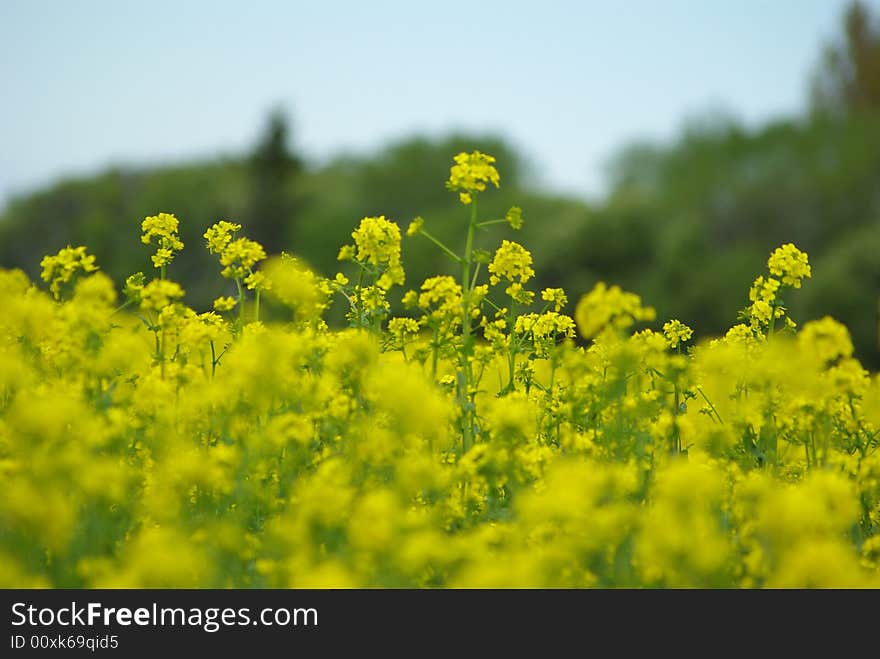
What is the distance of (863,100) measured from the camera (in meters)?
49.5

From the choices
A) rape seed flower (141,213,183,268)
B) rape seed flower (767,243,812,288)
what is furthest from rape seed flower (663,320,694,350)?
rape seed flower (141,213,183,268)

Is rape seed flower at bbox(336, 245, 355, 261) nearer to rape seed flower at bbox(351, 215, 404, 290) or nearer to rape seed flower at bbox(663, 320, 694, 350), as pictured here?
rape seed flower at bbox(351, 215, 404, 290)

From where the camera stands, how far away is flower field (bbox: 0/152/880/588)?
3797 mm

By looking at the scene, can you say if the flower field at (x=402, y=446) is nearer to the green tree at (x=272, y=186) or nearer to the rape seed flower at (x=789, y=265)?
the rape seed flower at (x=789, y=265)

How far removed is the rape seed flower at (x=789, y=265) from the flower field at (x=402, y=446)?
14mm

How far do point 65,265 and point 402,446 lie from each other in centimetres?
229

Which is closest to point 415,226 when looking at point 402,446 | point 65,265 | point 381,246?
point 381,246

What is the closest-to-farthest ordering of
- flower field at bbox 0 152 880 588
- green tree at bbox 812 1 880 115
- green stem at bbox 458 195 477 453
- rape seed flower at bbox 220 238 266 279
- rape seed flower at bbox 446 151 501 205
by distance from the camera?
1. flower field at bbox 0 152 880 588
2. green stem at bbox 458 195 477 453
3. rape seed flower at bbox 446 151 501 205
4. rape seed flower at bbox 220 238 266 279
5. green tree at bbox 812 1 880 115

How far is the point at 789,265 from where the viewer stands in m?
6.08

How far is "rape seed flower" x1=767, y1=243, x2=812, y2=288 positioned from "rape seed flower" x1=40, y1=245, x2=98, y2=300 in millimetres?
4103

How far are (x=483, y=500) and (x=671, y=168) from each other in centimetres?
5944

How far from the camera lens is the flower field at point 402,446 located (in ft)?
12.5

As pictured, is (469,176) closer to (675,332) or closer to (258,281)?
Answer: (258,281)
